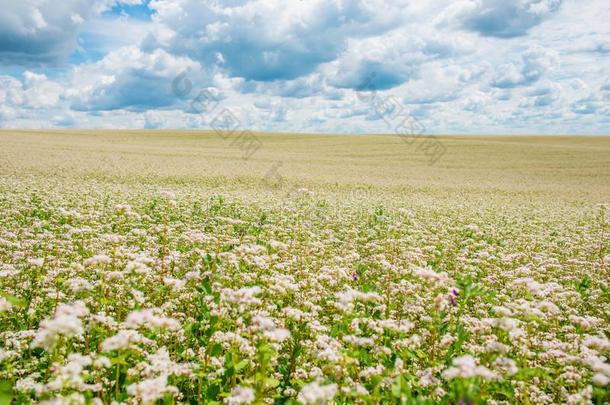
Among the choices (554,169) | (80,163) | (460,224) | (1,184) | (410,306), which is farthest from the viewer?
(554,169)

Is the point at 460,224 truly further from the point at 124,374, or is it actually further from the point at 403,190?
the point at 403,190

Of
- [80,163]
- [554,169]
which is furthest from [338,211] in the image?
[554,169]

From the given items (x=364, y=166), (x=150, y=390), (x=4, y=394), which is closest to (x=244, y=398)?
(x=150, y=390)

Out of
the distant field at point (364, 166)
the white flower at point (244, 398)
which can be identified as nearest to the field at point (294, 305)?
the white flower at point (244, 398)

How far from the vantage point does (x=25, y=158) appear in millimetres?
43156

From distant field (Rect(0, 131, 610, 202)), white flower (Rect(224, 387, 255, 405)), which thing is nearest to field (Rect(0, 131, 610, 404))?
white flower (Rect(224, 387, 255, 405))

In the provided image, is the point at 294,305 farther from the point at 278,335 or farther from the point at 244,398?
the point at 244,398

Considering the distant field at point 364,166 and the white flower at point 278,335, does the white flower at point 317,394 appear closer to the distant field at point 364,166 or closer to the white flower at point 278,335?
the white flower at point 278,335

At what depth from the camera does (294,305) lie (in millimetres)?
7734

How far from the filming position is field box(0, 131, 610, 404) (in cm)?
436

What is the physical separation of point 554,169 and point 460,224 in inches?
2071

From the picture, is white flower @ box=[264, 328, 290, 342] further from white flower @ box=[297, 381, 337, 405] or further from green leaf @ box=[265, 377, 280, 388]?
white flower @ box=[297, 381, 337, 405]

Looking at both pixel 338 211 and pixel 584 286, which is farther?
pixel 338 211

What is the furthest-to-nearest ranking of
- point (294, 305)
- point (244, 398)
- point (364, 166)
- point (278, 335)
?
point (364, 166) → point (294, 305) → point (278, 335) → point (244, 398)
